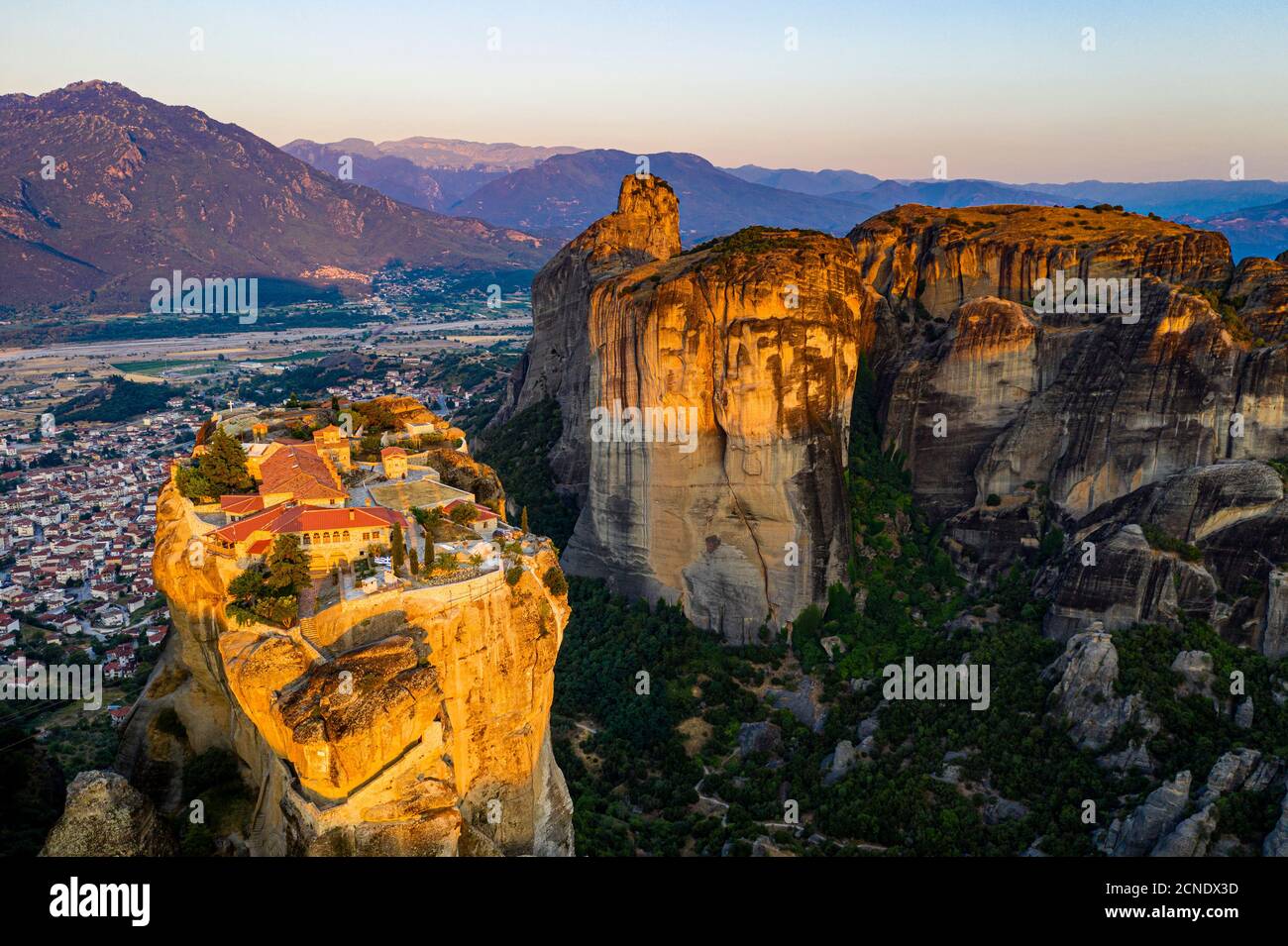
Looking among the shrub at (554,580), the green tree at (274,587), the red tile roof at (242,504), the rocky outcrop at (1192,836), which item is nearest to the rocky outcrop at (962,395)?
the rocky outcrop at (1192,836)

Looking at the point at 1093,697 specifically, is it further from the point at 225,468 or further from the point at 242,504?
the point at 225,468

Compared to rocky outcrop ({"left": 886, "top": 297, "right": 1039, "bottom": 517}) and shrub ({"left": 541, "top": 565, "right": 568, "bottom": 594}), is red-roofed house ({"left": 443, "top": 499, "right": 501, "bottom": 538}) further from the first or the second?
rocky outcrop ({"left": 886, "top": 297, "right": 1039, "bottom": 517})

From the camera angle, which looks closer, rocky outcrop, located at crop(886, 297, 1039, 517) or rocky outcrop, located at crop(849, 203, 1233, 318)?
rocky outcrop, located at crop(886, 297, 1039, 517)

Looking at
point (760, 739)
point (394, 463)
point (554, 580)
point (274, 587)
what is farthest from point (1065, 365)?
point (274, 587)

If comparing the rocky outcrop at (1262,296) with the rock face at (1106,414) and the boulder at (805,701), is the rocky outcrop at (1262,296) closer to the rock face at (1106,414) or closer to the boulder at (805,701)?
the rock face at (1106,414)

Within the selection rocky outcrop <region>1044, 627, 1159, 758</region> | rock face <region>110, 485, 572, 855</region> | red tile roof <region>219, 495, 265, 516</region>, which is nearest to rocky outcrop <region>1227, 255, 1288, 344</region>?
rocky outcrop <region>1044, 627, 1159, 758</region>
